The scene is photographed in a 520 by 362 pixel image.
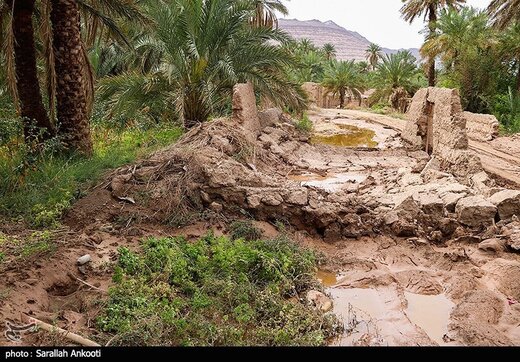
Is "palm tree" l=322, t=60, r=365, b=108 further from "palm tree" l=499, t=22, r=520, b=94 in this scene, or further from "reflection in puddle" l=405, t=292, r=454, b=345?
"reflection in puddle" l=405, t=292, r=454, b=345

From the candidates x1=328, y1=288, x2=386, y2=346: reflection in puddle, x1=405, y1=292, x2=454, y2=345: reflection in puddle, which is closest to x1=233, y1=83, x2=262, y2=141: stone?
x1=328, y1=288, x2=386, y2=346: reflection in puddle

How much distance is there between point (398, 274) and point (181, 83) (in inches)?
316

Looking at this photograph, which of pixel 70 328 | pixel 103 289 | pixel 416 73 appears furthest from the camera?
pixel 416 73

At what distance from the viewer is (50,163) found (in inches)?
287

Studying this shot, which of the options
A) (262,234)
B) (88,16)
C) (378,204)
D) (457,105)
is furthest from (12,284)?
(457,105)

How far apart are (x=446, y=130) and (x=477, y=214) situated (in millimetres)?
4367

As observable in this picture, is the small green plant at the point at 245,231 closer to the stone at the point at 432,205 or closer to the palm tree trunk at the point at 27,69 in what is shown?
the stone at the point at 432,205

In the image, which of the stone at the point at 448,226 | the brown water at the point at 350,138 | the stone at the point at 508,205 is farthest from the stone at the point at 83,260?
the brown water at the point at 350,138

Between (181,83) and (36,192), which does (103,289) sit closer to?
(36,192)

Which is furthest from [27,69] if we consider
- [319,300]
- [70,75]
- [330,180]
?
[330,180]

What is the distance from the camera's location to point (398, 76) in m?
29.1

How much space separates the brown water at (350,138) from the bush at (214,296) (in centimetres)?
1132

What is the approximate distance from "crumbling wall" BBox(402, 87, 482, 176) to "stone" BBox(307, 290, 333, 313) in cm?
559

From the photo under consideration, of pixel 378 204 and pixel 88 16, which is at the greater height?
pixel 88 16
